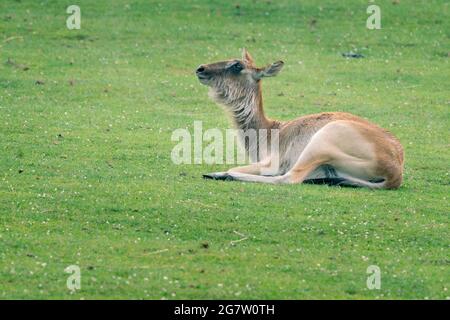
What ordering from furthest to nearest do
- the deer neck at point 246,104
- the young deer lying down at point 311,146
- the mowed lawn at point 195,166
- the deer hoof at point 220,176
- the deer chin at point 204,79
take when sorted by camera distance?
the deer neck at point 246,104 → the deer chin at point 204,79 → the deer hoof at point 220,176 → the young deer lying down at point 311,146 → the mowed lawn at point 195,166

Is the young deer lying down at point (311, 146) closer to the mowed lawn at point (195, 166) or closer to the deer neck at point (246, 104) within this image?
the deer neck at point (246, 104)

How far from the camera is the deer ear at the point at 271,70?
13.1 meters

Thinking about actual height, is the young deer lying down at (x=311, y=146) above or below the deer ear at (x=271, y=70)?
below

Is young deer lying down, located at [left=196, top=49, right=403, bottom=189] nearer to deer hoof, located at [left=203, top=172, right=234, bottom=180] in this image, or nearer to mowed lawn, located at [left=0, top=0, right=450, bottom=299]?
deer hoof, located at [left=203, top=172, right=234, bottom=180]

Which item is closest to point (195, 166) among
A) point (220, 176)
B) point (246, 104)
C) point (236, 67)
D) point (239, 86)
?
point (220, 176)

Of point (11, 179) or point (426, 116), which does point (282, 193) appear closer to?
point (11, 179)

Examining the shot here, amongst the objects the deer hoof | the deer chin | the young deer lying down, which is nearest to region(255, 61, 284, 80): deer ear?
the young deer lying down

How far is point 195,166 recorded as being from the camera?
1352 centimetres

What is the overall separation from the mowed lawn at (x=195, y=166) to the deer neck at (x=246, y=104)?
0.81 metres

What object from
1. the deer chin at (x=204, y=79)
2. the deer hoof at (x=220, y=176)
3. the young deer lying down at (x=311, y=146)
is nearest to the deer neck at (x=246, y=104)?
the young deer lying down at (x=311, y=146)

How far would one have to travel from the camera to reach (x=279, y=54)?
21.0 meters

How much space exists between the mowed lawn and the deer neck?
81 centimetres

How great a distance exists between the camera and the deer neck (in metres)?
13.6

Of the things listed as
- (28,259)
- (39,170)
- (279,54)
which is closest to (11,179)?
(39,170)
